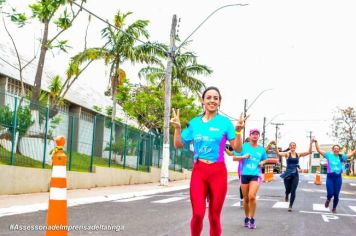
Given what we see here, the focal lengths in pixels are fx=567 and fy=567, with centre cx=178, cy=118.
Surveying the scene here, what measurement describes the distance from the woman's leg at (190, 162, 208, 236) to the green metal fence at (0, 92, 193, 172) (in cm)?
1019

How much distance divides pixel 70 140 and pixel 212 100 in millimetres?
13980

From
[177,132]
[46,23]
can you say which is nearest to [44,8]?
[46,23]

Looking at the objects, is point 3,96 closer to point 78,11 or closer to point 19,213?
point 19,213

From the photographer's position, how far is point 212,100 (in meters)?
6.21

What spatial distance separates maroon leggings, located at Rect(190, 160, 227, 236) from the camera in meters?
5.92

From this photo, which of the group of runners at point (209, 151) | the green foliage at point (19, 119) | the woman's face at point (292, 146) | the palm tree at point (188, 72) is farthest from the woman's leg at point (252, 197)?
the palm tree at point (188, 72)

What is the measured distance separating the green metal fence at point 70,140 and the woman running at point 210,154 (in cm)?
999

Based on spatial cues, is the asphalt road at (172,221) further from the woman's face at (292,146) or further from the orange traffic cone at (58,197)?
the orange traffic cone at (58,197)

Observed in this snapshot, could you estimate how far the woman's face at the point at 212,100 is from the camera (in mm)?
6219

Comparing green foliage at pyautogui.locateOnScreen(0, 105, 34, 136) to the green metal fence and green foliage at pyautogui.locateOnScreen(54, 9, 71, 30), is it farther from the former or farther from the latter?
green foliage at pyautogui.locateOnScreen(54, 9, 71, 30)

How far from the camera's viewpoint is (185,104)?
4250 cm

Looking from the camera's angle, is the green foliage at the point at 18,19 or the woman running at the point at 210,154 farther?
the green foliage at the point at 18,19

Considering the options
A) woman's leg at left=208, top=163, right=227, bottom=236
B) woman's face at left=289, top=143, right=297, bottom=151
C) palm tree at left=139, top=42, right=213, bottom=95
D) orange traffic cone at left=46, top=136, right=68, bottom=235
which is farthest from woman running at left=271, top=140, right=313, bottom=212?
palm tree at left=139, top=42, right=213, bottom=95

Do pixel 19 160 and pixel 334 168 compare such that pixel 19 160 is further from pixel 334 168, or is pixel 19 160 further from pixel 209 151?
pixel 209 151
